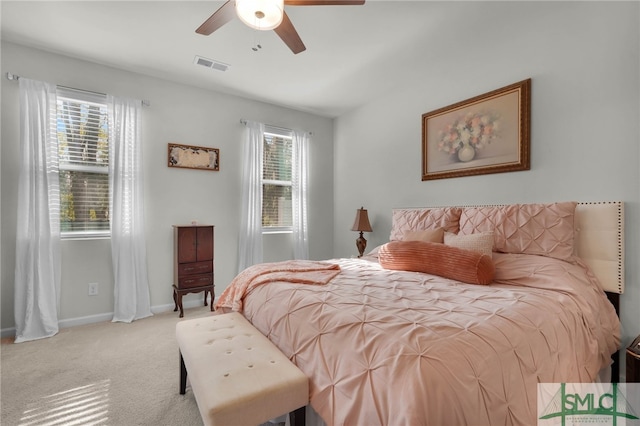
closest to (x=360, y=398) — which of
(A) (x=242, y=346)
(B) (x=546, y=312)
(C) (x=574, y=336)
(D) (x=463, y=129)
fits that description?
(A) (x=242, y=346)

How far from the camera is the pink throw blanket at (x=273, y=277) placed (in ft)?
6.24

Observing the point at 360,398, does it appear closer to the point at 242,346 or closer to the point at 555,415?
the point at 242,346

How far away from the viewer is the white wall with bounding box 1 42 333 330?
2.75 meters

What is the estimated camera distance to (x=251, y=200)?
3982 mm

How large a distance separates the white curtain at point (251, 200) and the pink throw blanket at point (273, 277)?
1734mm

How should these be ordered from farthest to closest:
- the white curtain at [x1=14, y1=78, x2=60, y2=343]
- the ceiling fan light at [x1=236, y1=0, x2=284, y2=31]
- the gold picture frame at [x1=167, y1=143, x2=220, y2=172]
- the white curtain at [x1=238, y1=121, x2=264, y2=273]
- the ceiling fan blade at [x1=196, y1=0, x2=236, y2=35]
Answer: the white curtain at [x1=238, y1=121, x2=264, y2=273], the gold picture frame at [x1=167, y1=143, x2=220, y2=172], the white curtain at [x1=14, y1=78, x2=60, y2=343], the ceiling fan blade at [x1=196, y1=0, x2=236, y2=35], the ceiling fan light at [x1=236, y1=0, x2=284, y2=31]

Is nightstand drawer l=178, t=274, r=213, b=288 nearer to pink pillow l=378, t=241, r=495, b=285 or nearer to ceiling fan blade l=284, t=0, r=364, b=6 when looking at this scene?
pink pillow l=378, t=241, r=495, b=285

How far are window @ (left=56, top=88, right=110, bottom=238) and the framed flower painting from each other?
11.7ft

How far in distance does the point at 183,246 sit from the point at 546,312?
3239 millimetres

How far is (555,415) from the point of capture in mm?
1211

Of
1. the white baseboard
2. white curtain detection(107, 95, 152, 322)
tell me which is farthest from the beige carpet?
white curtain detection(107, 95, 152, 322)

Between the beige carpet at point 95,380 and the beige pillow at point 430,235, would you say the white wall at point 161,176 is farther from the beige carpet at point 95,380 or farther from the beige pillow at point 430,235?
the beige pillow at point 430,235

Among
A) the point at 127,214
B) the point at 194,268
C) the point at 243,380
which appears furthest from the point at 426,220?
the point at 127,214

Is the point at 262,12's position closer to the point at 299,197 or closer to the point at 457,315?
the point at 457,315
